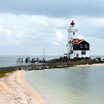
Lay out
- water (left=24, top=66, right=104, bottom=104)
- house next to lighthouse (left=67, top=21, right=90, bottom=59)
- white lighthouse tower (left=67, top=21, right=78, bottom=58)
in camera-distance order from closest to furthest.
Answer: water (left=24, top=66, right=104, bottom=104) → house next to lighthouse (left=67, top=21, right=90, bottom=59) → white lighthouse tower (left=67, top=21, right=78, bottom=58)

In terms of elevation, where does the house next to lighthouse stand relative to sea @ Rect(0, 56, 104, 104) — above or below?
above

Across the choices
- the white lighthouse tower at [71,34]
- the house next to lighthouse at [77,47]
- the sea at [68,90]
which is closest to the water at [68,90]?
the sea at [68,90]

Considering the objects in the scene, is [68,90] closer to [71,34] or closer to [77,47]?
[77,47]

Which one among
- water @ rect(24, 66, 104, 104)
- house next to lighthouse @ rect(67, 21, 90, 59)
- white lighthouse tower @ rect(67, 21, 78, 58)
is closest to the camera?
water @ rect(24, 66, 104, 104)

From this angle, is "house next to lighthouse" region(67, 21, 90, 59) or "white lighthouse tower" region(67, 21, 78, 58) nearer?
"house next to lighthouse" region(67, 21, 90, 59)

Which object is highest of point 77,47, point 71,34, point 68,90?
point 71,34

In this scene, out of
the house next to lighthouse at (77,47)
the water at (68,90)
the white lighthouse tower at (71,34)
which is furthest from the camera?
the white lighthouse tower at (71,34)

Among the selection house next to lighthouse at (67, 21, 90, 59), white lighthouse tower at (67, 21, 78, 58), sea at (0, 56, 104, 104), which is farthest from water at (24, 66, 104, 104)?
white lighthouse tower at (67, 21, 78, 58)

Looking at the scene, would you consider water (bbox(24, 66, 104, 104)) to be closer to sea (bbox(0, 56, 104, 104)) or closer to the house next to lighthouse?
sea (bbox(0, 56, 104, 104))

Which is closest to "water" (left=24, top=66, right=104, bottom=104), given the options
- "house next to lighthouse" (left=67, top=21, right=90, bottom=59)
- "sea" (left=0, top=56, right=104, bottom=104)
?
"sea" (left=0, top=56, right=104, bottom=104)

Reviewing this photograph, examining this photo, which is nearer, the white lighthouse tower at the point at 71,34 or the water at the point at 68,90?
the water at the point at 68,90

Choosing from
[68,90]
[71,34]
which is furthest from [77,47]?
[68,90]

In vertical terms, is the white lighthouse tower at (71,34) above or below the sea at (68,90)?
above

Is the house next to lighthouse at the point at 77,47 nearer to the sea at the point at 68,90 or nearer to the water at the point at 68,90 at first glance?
the sea at the point at 68,90
